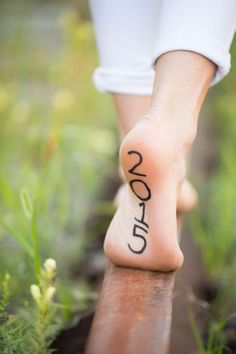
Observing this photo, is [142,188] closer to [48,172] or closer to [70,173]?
[48,172]

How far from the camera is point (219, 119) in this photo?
2.59 meters

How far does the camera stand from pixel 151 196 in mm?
1023

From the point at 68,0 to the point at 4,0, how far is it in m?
0.62

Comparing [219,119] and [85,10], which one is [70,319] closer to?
[219,119]

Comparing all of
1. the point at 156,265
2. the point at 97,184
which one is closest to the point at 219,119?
the point at 97,184

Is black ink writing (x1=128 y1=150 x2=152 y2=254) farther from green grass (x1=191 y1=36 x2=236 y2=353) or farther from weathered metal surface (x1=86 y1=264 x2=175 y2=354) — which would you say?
green grass (x1=191 y1=36 x2=236 y2=353)

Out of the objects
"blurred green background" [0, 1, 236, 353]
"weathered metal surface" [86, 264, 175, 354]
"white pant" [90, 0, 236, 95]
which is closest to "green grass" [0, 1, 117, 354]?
"blurred green background" [0, 1, 236, 353]

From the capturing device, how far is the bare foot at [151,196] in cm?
100

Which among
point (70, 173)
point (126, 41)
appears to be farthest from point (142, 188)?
point (70, 173)

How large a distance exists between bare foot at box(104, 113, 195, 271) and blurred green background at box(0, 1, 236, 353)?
0.71 feet

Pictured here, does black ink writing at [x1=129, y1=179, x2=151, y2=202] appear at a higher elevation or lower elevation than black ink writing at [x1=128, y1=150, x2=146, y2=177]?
lower

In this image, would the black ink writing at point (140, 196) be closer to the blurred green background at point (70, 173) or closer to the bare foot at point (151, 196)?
the bare foot at point (151, 196)

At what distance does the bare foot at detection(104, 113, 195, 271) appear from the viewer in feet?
3.27

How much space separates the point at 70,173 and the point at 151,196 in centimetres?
86
